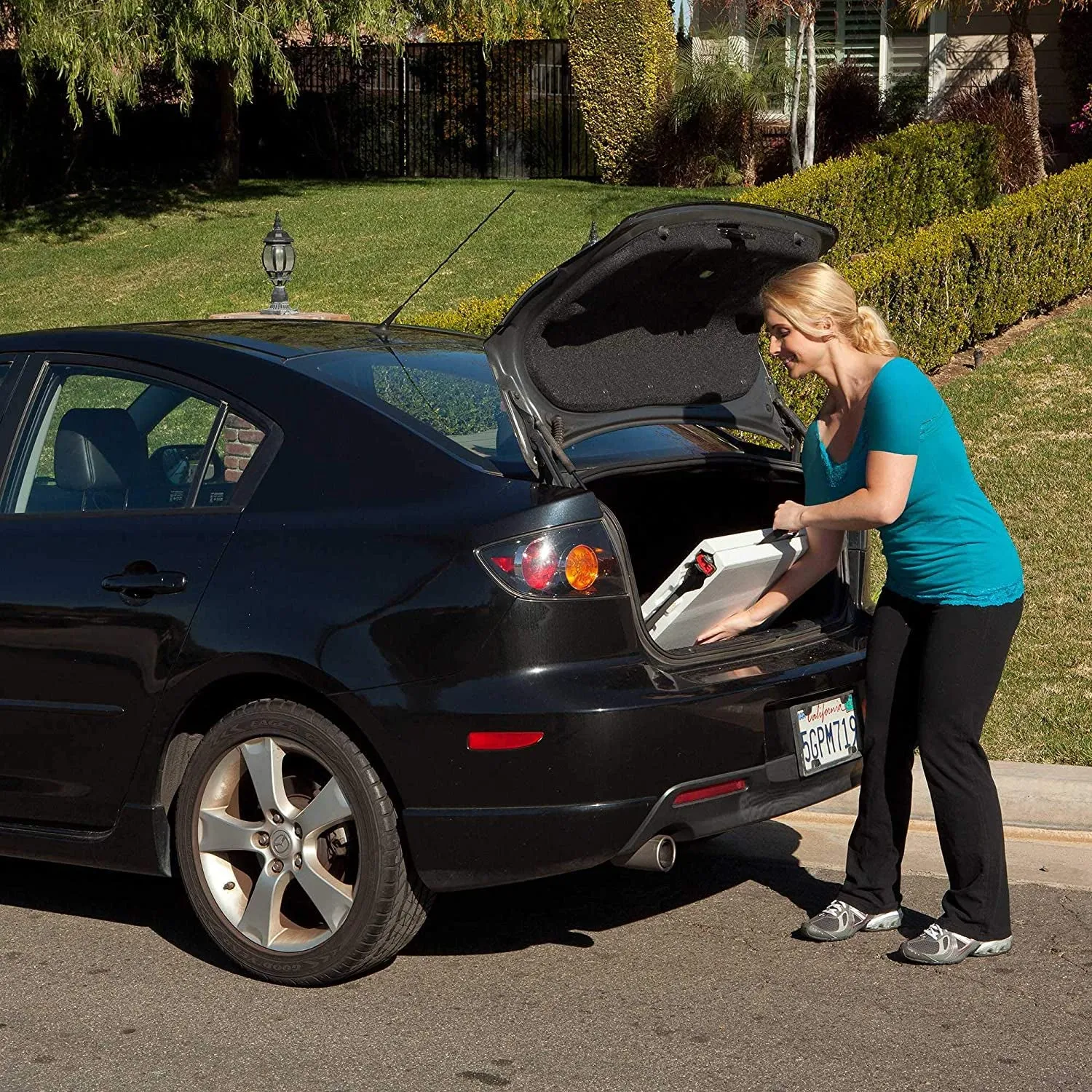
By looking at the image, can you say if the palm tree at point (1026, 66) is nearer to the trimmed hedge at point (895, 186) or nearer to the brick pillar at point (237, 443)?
the trimmed hedge at point (895, 186)

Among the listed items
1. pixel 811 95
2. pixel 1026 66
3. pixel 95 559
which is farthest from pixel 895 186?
pixel 95 559

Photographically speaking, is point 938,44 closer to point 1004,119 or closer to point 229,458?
point 1004,119

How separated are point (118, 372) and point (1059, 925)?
2923 millimetres

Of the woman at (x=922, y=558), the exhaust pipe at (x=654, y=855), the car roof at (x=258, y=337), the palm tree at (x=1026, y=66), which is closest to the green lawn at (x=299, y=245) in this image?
the palm tree at (x=1026, y=66)

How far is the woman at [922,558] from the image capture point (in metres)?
4.23

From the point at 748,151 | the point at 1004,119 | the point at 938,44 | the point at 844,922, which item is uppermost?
the point at 938,44

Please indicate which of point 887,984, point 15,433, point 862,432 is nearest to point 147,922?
point 15,433

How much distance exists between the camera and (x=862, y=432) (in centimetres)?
430

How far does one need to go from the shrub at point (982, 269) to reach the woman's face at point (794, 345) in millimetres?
6848

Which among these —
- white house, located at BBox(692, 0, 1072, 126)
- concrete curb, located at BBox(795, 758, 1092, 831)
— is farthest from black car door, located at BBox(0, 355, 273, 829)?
white house, located at BBox(692, 0, 1072, 126)

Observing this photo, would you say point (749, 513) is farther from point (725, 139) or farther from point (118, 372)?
point (725, 139)

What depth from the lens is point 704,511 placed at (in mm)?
5086

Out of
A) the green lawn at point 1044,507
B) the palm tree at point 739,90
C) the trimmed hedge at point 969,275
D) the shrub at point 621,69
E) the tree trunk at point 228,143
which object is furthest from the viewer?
the tree trunk at point 228,143

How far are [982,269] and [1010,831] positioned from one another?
310 inches
